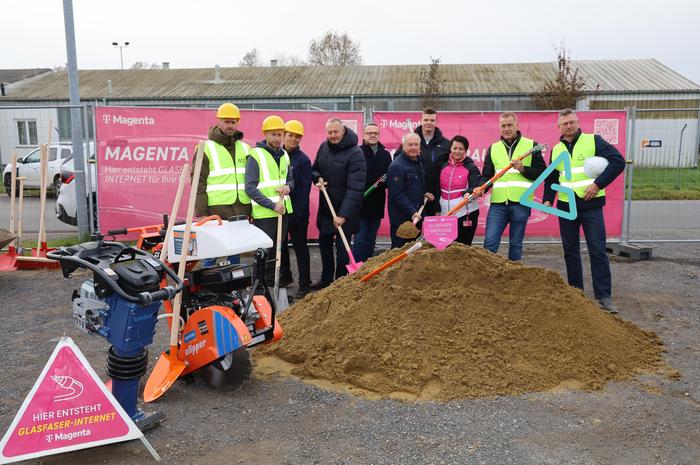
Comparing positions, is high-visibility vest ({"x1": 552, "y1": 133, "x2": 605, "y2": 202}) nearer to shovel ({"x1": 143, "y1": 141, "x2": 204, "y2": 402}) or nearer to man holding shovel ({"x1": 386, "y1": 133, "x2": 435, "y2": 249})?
man holding shovel ({"x1": 386, "y1": 133, "x2": 435, "y2": 249})

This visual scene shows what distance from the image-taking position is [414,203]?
22.7 feet

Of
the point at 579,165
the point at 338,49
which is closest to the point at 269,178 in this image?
the point at 579,165

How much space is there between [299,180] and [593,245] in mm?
3280

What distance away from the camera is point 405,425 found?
376 centimetres

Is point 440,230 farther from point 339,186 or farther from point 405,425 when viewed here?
point 339,186

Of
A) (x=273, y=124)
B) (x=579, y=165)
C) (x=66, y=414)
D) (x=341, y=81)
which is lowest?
(x=66, y=414)

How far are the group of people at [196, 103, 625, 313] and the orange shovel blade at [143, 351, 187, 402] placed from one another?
211 cm

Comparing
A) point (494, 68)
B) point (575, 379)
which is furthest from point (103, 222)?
point (494, 68)

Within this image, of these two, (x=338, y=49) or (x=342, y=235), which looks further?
(x=338, y=49)

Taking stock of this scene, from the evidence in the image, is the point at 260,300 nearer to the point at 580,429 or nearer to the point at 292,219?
the point at 580,429

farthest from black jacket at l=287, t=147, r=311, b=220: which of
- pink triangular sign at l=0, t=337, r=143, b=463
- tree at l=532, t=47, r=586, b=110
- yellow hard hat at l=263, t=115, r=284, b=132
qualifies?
tree at l=532, t=47, r=586, b=110

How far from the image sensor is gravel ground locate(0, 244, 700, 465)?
11.2 feet

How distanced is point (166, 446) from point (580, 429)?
8.08ft

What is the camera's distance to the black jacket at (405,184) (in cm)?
679
